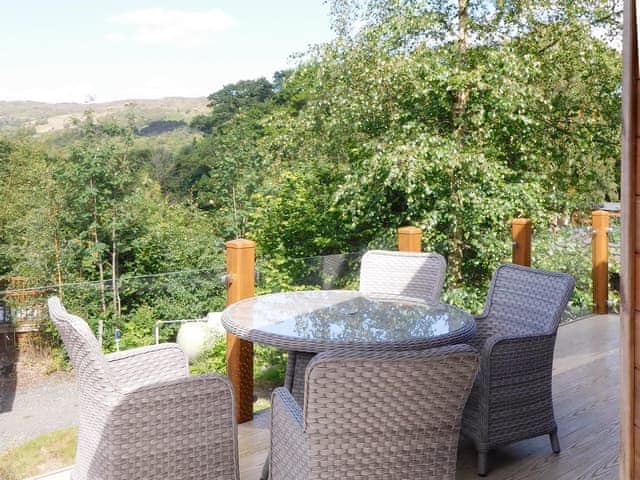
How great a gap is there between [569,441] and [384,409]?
5.63 ft

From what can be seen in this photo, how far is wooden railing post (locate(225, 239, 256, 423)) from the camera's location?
3.08m

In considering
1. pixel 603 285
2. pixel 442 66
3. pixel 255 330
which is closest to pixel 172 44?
pixel 442 66

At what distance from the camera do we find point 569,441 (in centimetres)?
288

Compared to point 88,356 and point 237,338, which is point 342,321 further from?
point 88,356

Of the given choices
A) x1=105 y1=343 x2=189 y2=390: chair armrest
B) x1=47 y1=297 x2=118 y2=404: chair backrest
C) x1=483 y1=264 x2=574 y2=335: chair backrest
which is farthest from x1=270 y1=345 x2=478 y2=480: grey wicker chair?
x1=483 y1=264 x2=574 y2=335: chair backrest

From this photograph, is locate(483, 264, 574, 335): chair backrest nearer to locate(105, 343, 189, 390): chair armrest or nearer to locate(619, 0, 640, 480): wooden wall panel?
locate(619, 0, 640, 480): wooden wall panel

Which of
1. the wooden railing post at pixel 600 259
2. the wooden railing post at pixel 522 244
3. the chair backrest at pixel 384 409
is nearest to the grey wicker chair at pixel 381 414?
the chair backrest at pixel 384 409

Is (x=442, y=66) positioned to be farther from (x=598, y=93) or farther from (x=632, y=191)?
(x=632, y=191)

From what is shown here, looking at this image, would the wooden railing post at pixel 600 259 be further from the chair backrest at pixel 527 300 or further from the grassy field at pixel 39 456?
the grassy field at pixel 39 456

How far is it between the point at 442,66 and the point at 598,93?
2.17 m

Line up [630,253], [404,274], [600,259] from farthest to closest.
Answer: [600,259]
[404,274]
[630,253]

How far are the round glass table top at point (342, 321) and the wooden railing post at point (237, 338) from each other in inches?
8.5

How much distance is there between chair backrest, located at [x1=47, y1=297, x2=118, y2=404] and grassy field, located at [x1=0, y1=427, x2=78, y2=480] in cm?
99

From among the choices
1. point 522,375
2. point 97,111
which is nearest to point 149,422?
point 522,375
